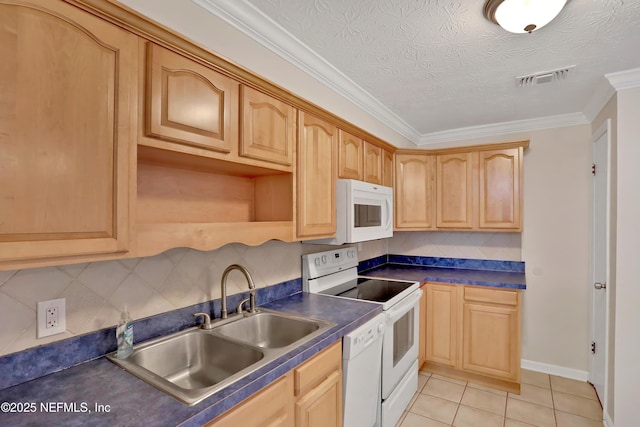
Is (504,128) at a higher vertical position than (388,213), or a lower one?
higher

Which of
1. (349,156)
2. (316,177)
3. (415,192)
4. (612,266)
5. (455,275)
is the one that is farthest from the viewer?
(415,192)

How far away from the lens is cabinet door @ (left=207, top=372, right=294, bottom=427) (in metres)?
1.04

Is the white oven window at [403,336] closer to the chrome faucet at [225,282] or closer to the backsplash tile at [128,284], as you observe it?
the backsplash tile at [128,284]

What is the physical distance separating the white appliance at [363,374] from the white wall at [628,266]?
5.15 ft

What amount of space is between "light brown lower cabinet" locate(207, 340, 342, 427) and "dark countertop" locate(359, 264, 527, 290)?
151 cm

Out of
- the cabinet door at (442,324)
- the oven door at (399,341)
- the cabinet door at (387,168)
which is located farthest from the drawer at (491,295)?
the cabinet door at (387,168)

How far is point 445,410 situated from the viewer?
8.08ft

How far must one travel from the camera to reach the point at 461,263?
136 inches

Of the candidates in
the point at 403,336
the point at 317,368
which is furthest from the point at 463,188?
the point at 317,368

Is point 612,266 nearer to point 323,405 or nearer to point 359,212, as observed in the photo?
point 359,212

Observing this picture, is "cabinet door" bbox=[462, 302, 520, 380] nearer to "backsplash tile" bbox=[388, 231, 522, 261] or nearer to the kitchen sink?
"backsplash tile" bbox=[388, 231, 522, 261]

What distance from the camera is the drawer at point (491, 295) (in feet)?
8.94

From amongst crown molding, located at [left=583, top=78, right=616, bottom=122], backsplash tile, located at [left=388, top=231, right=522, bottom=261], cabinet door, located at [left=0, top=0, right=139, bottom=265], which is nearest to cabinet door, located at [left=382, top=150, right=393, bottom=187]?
backsplash tile, located at [left=388, top=231, right=522, bottom=261]

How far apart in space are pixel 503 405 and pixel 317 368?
199cm
